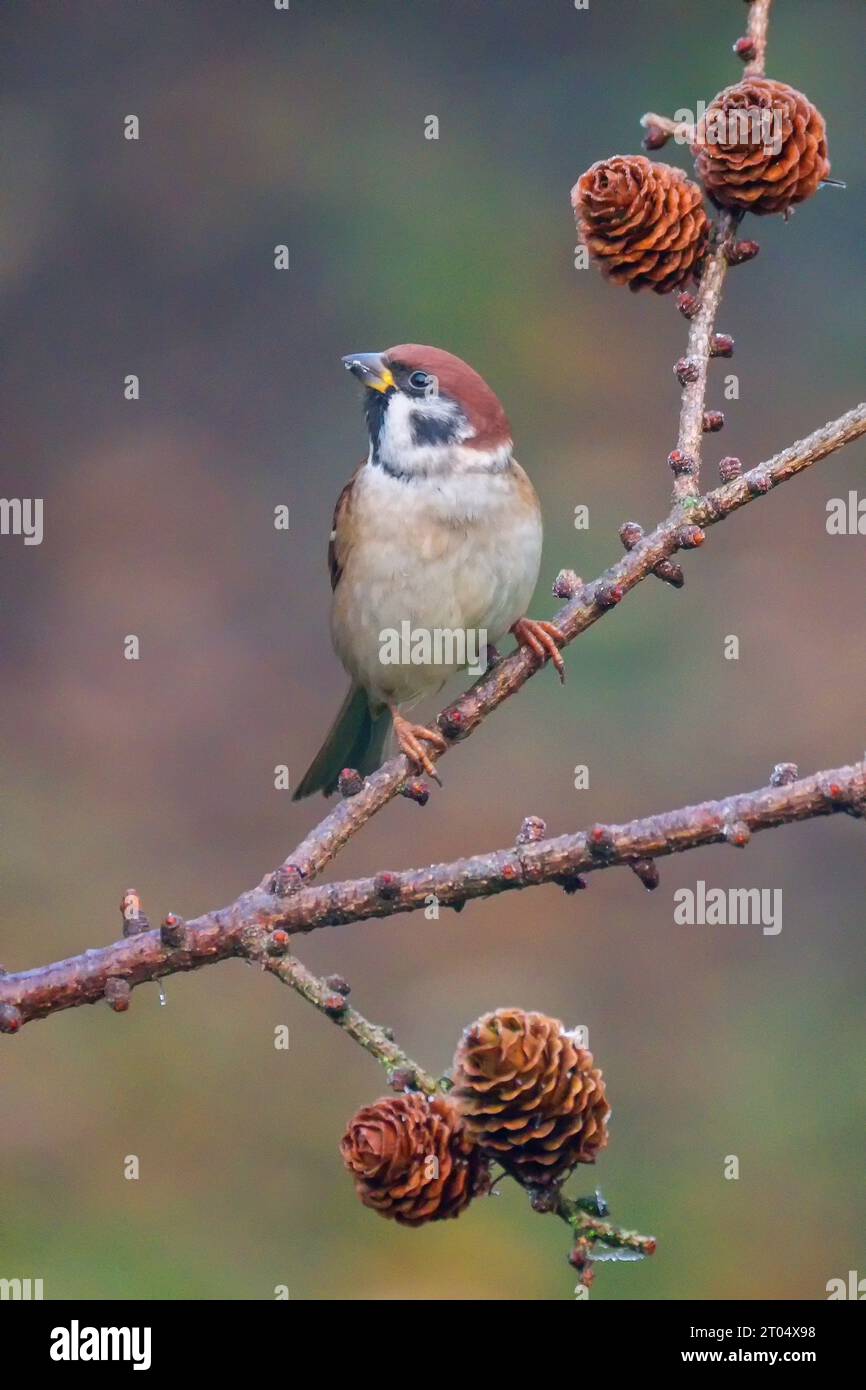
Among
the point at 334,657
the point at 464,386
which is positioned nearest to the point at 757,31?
the point at 464,386

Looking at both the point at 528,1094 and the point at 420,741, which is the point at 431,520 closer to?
the point at 420,741

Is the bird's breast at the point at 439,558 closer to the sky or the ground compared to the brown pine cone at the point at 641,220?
closer to the sky

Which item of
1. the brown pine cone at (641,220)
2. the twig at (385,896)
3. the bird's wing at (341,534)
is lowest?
the twig at (385,896)

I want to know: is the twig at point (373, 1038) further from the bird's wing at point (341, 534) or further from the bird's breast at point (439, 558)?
the bird's wing at point (341, 534)

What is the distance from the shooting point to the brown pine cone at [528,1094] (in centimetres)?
130

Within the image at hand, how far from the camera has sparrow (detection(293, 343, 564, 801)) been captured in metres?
2.76

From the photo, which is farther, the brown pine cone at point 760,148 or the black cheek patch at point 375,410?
the black cheek patch at point 375,410

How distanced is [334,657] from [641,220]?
441 cm

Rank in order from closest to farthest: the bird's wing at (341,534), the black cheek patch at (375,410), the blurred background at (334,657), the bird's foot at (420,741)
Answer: the bird's foot at (420,741), the black cheek patch at (375,410), the bird's wing at (341,534), the blurred background at (334,657)

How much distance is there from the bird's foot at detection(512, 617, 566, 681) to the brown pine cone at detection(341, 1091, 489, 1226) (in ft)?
1.81

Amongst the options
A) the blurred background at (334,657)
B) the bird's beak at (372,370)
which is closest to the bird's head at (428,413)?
the bird's beak at (372,370)

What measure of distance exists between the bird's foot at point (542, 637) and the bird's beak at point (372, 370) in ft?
1.50

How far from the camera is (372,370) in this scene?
Answer: 2.73 m

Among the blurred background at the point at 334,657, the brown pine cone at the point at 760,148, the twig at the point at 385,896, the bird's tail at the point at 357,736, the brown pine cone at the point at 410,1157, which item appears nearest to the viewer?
the brown pine cone at the point at 410,1157
